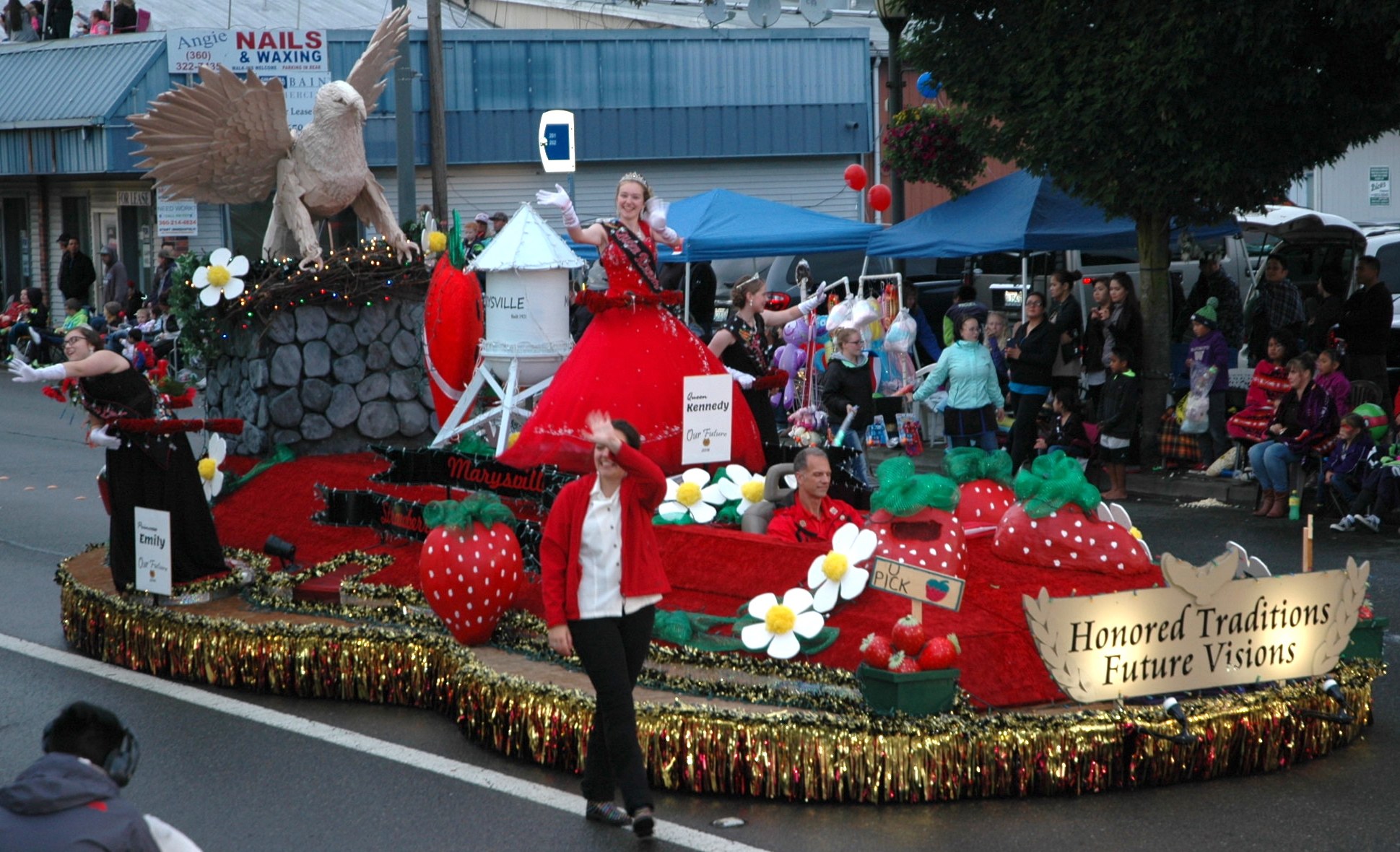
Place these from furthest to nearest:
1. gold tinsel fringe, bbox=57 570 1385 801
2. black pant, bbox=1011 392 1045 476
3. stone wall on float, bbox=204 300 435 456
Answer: black pant, bbox=1011 392 1045 476 → stone wall on float, bbox=204 300 435 456 → gold tinsel fringe, bbox=57 570 1385 801

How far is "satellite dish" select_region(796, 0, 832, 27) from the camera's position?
29.9 metres

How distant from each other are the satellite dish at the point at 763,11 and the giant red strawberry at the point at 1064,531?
22.5 metres

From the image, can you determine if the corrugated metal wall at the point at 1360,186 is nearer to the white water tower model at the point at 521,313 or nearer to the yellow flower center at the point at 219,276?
the white water tower model at the point at 521,313

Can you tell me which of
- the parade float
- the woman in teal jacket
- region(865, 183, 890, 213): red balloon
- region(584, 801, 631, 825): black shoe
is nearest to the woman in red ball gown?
the parade float

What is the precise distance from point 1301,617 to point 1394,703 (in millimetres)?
1102

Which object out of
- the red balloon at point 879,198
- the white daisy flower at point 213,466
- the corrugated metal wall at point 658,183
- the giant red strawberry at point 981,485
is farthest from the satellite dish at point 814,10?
the giant red strawberry at point 981,485

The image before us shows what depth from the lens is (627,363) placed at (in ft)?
29.7

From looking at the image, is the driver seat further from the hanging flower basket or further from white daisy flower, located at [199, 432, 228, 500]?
the hanging flower basket

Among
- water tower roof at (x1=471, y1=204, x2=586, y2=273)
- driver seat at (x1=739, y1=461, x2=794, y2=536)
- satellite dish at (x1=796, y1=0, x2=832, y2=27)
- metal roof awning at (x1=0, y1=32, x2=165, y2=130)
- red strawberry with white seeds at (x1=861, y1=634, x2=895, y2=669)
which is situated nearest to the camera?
red strawberry with white seeds at (x1=861, y1=634, x2=895, y2=669)

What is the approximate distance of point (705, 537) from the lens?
774cm

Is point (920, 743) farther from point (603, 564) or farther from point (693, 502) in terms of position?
point (693, 502)

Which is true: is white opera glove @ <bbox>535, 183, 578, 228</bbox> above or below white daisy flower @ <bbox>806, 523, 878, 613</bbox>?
above

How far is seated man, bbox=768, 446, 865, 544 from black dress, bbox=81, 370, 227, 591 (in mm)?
3239

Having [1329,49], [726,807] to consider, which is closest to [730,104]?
[1329,49]
